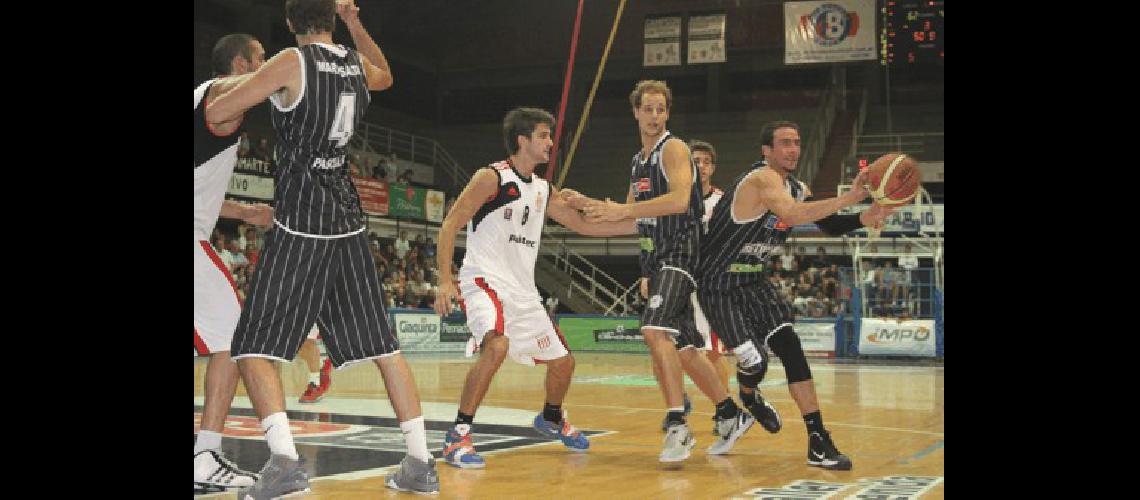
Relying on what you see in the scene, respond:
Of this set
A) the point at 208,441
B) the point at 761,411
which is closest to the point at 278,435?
the point at 208,441

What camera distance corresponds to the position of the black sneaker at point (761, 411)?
707cm

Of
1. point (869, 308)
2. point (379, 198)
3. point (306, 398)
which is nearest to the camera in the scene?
point (306, 398)

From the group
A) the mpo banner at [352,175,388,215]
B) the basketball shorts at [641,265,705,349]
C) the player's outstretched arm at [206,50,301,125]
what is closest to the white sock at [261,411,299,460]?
the player's outstretched arm at [206,50,301,125]

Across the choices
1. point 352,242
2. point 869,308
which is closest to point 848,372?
point 869,308

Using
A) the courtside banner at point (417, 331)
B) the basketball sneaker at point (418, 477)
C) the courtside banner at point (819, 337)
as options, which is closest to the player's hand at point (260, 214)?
the basketball sneaker at point (418, 477)

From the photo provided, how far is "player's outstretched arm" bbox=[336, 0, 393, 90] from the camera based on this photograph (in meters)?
4.80

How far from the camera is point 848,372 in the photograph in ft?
53.4

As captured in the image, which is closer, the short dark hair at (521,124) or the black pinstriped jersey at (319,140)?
the black pinstriped jersey at (319,140)

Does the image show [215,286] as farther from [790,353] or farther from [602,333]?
[602,333]

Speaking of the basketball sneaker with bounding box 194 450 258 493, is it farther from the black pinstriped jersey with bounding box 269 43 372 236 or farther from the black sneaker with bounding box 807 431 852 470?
the black sneaker with bounding box 807 431 852 470

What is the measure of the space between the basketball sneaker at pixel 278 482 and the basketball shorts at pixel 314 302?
0.40 meters

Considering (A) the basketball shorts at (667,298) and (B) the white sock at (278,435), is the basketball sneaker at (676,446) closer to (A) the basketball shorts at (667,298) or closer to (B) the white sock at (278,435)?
(A) the basketball shorts at (667,298)
